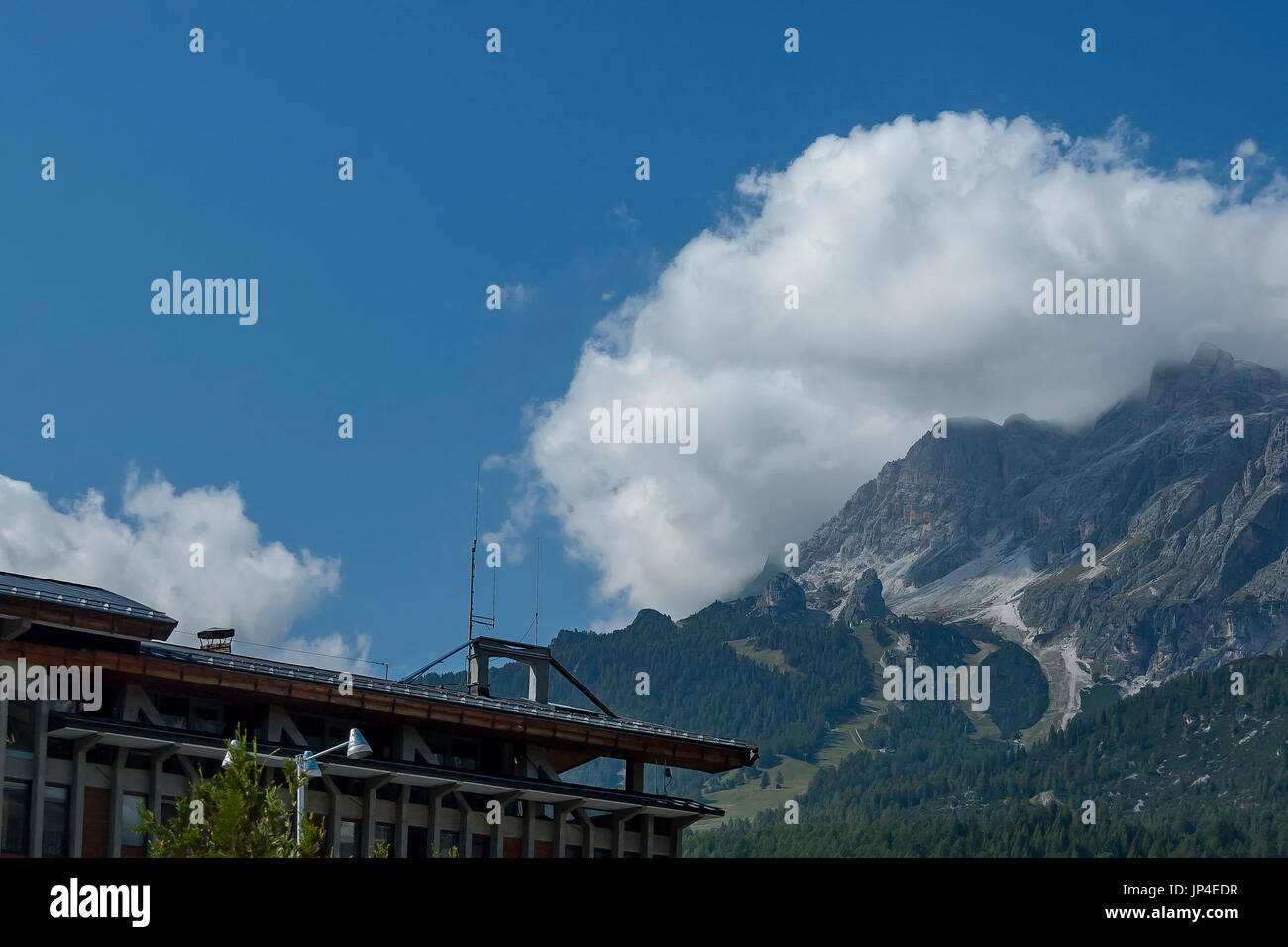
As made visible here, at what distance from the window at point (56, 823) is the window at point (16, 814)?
1109 mm

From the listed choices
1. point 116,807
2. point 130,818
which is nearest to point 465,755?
point 130,818

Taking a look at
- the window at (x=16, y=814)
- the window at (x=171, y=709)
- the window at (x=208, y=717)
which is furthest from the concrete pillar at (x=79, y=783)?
the window at (x=208, y=717)

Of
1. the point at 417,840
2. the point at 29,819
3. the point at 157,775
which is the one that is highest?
the point at 157,775

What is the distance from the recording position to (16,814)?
74.9 metres

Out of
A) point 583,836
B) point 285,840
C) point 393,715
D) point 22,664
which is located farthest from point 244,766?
point 583,836

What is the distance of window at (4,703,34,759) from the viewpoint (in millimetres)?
75062

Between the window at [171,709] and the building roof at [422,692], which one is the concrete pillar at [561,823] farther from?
the window at [171,709]

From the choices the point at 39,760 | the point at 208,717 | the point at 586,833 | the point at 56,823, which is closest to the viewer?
the point at 39,760

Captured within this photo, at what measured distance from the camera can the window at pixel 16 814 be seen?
74.4 metres

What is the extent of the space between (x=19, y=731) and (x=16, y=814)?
3.44 metres

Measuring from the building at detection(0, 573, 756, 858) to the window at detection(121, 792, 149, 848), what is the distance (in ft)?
0.29

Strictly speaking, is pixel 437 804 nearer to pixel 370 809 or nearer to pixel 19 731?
pixel 370 809
